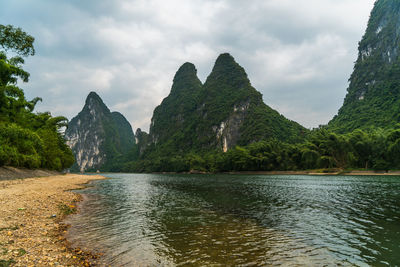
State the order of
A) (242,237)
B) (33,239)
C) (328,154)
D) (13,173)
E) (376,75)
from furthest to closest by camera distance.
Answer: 1. (376,75)
2. (328,154)
3. (13,173)
4. (242,237)
5. (33,239)

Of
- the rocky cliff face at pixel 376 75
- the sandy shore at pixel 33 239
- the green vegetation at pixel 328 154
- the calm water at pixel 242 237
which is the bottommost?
the calm water at pixel 242 237

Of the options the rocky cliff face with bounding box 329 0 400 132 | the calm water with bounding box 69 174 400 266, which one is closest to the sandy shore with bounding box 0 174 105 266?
the calm water with bounding box 69 174 400 266

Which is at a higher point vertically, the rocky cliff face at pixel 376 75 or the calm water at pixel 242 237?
the rocky cliff face at pixel 376 75

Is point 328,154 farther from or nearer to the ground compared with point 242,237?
farther from the ground

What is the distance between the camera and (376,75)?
164 meters

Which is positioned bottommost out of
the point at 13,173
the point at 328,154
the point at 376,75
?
the point at 13,173

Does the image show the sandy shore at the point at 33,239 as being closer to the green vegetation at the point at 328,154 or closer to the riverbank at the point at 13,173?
the riverbank at the point at 13,173

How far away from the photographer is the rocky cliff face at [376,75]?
136 metres

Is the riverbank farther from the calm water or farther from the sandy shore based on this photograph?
the calm water

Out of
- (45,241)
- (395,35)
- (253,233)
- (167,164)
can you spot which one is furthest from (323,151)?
(395,35)

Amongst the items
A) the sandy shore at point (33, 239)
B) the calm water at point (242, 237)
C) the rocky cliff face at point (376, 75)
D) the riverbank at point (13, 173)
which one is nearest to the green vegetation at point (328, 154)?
the rocky cliff face at point (376, 75)

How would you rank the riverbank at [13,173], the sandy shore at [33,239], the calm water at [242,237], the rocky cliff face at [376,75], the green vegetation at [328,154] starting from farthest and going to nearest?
the rocky cliff face at [376,75] < the green vegetation at [328,154] < the riverbank at [13,173] < the calm water at [242,237] < the sandy shore at [33,239]

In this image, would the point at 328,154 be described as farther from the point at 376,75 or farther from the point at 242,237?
the point at 376,75

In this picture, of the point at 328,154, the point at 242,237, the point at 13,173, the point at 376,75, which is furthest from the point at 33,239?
the point at 376,75
